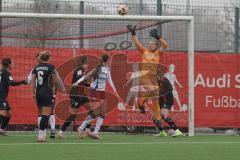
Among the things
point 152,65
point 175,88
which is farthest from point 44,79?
point 175,88

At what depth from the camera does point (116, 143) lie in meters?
14.8

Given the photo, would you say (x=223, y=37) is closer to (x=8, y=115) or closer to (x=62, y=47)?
(x=62, y=47)

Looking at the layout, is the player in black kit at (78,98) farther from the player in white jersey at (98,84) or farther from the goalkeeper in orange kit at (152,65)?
the goalkeeper in orange kit at (152,65)

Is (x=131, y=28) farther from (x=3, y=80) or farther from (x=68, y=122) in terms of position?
(x=3, y=80)

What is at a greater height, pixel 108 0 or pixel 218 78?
pixel 108 0

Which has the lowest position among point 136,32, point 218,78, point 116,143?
point 116,143

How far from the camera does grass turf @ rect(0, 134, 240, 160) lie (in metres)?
11.6

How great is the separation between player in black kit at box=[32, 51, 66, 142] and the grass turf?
0.52 m

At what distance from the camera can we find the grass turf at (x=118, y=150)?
38.0 ft

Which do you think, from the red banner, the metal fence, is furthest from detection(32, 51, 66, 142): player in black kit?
the metal fence

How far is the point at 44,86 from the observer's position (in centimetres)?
1496

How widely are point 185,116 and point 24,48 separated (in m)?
4.89

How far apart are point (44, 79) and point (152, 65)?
367 cm

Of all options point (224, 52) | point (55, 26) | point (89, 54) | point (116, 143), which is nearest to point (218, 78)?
point (224, 52)
